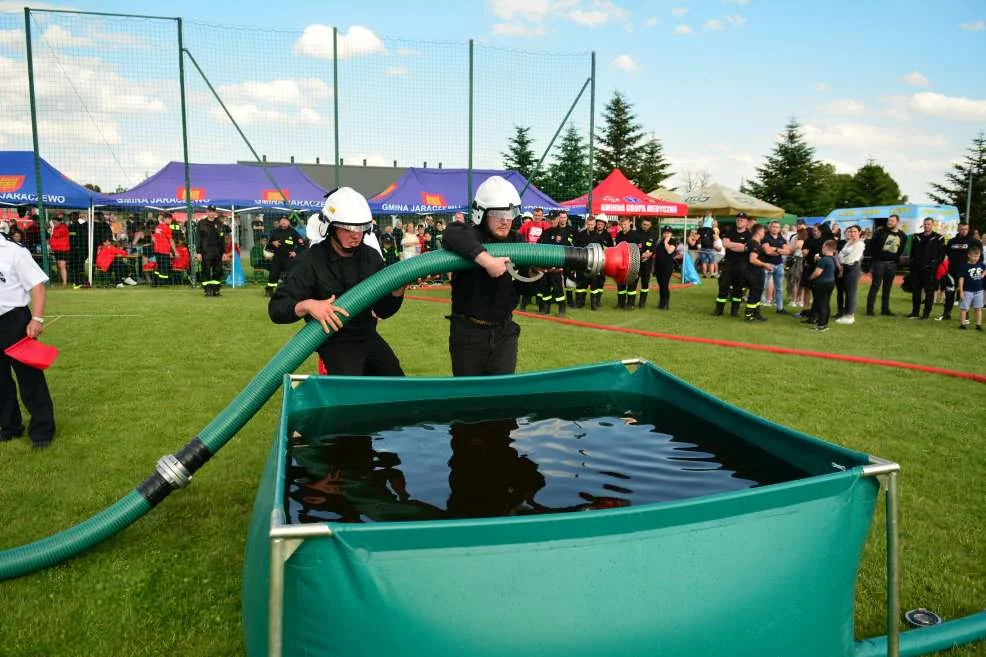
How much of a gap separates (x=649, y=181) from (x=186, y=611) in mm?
46874

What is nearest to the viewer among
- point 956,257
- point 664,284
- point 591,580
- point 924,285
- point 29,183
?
point 591,580

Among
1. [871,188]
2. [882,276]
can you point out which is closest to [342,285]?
[882,276]

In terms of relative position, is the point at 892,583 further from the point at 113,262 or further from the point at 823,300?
the point at 113,262

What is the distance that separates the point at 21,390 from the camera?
Result: 481 centimetres

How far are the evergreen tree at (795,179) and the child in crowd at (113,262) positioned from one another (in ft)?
136

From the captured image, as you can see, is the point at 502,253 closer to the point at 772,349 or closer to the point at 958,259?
the point at 772,349

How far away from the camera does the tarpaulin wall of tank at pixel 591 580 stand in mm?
1574

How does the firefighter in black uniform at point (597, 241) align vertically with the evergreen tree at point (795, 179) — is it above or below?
below

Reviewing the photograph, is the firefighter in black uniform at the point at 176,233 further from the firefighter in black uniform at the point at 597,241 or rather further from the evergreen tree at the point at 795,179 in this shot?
the evergreen tree at the point at 795,179

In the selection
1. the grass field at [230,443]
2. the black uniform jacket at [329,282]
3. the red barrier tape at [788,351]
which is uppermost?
the black uniform jacket at [329,282]

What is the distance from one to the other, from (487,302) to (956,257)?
35.0ft

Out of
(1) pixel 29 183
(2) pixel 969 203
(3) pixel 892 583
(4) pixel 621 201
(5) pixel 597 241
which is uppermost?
(2) pixel 969 203

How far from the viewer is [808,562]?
6.20 ft

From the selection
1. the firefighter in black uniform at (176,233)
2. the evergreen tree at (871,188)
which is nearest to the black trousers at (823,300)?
the firefighter in black uniform at (176,233)
